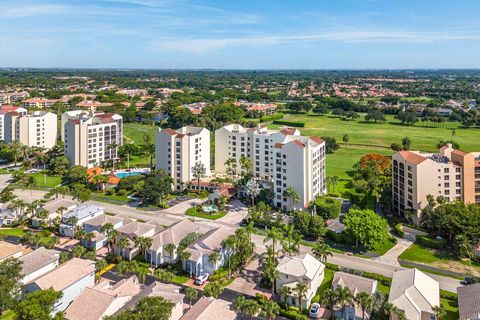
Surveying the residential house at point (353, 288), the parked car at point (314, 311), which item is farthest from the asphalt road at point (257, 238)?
the parked car at point (314, 311)

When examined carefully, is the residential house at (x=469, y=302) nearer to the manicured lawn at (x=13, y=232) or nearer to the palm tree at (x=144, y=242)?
the palm tree at (x=144, y=242)

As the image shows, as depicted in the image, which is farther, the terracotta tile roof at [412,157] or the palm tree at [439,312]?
the terracotta tile roof at [412,157]

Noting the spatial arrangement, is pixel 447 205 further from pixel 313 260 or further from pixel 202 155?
pixel 202 155

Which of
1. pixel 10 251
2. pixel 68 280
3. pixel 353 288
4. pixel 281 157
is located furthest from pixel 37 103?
pixel 353 288

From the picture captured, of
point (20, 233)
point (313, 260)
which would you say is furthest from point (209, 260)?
point (20, 233)

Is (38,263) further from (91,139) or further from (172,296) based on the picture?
(91,139)

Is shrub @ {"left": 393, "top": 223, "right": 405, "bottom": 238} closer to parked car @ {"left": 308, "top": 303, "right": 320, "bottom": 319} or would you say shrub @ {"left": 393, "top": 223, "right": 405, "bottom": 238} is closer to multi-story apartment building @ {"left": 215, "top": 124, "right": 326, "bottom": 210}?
multi-story apartment building @ {"left": 215, "top": 124, "right": 326, "bottom": 210}

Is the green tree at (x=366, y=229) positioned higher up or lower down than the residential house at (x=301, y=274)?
higher up
